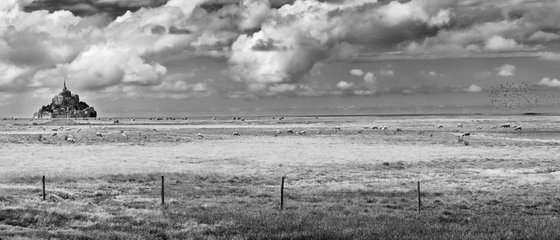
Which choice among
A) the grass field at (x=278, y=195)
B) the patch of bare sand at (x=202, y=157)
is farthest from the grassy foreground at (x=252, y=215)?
the patch of bare sand at (x=202, y=157)

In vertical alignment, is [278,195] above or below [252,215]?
below

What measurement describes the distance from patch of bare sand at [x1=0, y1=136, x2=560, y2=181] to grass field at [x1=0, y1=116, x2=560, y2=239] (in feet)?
0.61

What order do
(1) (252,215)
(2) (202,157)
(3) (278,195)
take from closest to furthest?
(1) (252,215) → (3) (278,195) → (2) (202,157)

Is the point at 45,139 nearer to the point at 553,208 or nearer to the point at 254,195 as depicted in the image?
the point at 254,195

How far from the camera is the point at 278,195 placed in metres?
32.4

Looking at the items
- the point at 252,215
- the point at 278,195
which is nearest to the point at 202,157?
the point at 278,195

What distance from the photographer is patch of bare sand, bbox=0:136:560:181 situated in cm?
4688

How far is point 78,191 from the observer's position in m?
32.0

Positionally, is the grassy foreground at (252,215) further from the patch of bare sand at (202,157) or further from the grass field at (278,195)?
the patch of bare sand at (202,157)

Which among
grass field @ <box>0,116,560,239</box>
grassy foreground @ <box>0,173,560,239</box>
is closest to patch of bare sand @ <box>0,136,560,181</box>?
grass field @ <box>0,116,560,239</box>

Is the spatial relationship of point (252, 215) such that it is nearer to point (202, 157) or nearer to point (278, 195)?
point (278, 195)

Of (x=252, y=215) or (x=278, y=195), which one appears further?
(x=278, y=195)

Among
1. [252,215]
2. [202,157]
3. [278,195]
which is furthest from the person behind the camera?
[202,157]

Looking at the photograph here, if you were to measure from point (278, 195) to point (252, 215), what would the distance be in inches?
334
